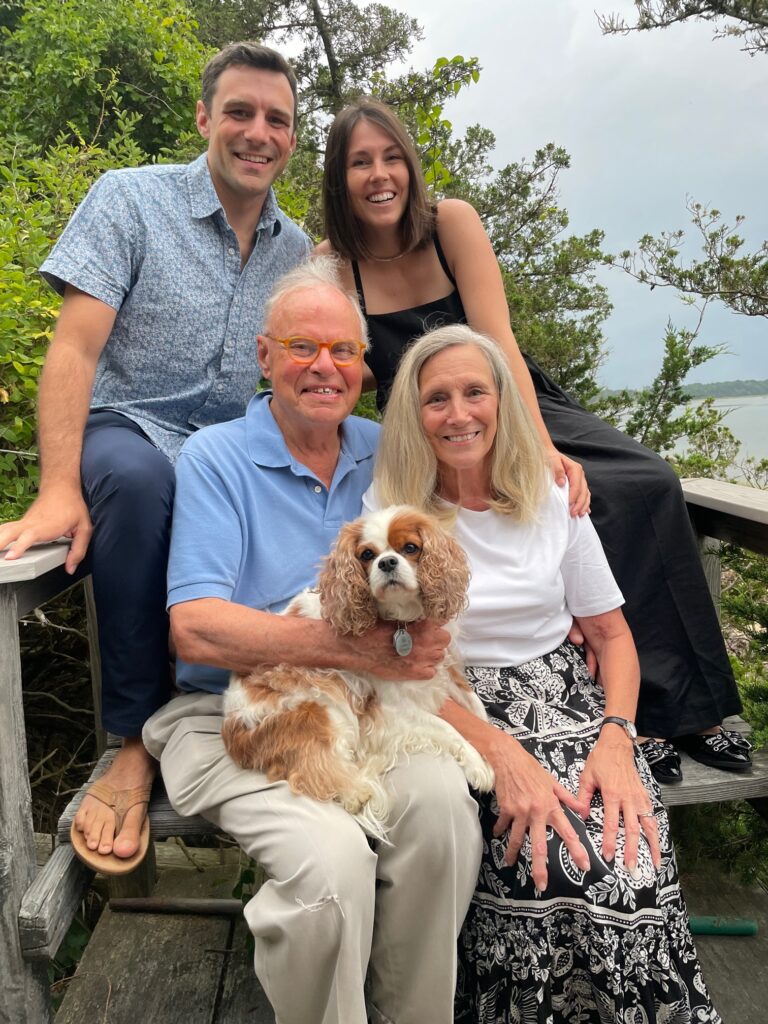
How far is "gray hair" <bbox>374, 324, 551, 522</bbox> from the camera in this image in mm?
2412

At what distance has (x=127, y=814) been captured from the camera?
2.22 metres

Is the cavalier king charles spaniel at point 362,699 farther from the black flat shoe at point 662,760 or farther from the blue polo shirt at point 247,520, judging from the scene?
the black flat shoe at point 662,760

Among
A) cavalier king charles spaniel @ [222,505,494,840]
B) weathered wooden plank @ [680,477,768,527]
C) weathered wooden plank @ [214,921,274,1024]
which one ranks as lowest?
weathered wooden plank @ [214,921,274,1024]

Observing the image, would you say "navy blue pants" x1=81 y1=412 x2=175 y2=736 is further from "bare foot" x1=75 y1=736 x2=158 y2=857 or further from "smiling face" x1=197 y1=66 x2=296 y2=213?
"smiling face" x1=197 y1=66 x2=296 y2=213

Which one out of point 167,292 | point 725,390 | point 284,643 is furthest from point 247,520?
point 725,390

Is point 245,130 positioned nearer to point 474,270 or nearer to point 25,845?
point 474,270

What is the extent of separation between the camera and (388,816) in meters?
1.94

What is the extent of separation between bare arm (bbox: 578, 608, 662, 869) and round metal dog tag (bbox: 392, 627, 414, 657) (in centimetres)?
56

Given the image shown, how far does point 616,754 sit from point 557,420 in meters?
1.31

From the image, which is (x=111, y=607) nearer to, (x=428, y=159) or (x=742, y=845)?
(x=742, y=845)

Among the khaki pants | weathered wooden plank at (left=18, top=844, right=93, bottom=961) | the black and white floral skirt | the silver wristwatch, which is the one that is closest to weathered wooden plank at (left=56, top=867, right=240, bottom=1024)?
weathered wooden plank at (left=18, top=844, right=93, bottom=961)

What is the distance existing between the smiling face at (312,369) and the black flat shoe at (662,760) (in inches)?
53.8

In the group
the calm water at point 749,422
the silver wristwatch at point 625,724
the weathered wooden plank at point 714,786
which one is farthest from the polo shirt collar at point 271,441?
the calm water at point 749,422

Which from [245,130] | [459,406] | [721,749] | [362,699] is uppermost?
[245,130]
